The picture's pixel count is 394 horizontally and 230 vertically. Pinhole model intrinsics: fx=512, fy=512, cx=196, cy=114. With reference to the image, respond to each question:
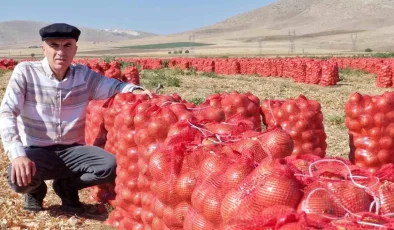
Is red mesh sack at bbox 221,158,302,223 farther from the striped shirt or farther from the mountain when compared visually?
the mountain

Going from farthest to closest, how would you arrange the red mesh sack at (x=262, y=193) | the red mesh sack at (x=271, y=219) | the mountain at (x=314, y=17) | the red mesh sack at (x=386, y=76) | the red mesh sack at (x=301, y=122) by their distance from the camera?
the mountain at (x=314, y=17)
the red mesh sack at (x=386, y=76)
the red mesh sack at (x=301, y=122)
the red mesh sack at (x=262, y=193)
the red mesh sack at (x=271, y=219)

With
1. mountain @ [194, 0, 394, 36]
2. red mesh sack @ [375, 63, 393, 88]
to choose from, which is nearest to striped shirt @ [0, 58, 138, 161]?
A: red mesh sack @ [375, 63, 393, 88]

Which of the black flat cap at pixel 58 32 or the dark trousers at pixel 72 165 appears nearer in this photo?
the black flat cap at pixel 58 32

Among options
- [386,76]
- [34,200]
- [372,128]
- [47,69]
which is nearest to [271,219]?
[47,69]

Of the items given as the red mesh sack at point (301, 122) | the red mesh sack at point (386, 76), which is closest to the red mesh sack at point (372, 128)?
the red mesh sack at point (301, 122)

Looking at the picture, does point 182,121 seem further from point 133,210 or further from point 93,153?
point 93,153

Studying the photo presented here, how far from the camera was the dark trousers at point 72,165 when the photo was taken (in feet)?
14.6

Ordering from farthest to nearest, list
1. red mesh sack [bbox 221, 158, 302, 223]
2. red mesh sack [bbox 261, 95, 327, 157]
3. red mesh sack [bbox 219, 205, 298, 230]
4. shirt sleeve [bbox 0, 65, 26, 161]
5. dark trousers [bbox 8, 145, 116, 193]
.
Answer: red mesh sack [bbox 261, 95, 327, 157] < dark trousers [bbox 8, 145, 116, 193] < shirt sleeve [bbox 0, 65, 26, 161] < red mesh sack [bbox 221, 158, 302, 223] < red mesh sack [bbox 219, 205, 298, 230]

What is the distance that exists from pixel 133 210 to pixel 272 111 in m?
2.03

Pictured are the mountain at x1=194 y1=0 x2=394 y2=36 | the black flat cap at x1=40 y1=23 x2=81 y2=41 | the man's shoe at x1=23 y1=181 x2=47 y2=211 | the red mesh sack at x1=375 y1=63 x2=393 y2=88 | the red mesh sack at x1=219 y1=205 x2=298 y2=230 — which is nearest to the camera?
the red mesh sack at x1=219 y1=205 x2=298 y2=230

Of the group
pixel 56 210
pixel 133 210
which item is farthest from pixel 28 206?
pixel 133 210

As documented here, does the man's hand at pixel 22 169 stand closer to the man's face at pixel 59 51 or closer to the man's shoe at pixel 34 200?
the man's shoe at pixel 34 200

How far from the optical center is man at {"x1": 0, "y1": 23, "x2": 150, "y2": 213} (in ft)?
14.4

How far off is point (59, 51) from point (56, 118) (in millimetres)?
597
